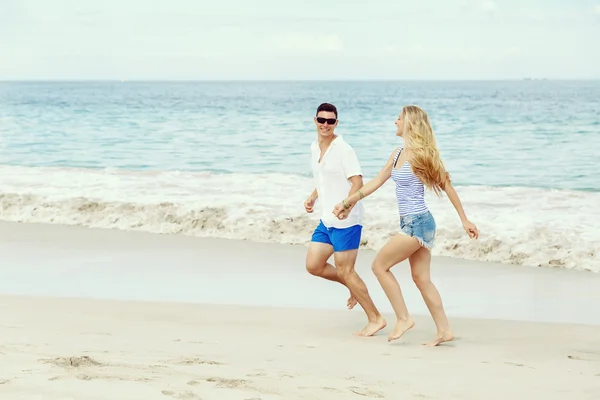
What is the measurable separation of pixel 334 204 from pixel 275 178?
12961 mm

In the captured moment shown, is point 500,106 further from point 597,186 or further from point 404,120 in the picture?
point 404,120

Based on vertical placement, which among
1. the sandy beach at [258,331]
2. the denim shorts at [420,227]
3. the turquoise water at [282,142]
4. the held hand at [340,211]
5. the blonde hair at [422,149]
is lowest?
the turquoise water at [282,142]

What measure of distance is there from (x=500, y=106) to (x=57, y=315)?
57.9m

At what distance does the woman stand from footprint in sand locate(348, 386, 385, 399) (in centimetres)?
146

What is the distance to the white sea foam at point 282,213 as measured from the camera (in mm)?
11048

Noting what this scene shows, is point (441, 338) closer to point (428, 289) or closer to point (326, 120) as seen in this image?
point (428, 289)

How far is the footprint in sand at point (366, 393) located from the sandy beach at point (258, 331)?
2cm

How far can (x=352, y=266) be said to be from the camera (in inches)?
256

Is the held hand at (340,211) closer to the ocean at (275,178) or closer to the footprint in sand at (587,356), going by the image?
the footprint in sand at (587,356)

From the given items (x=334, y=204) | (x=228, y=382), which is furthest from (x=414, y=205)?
(x=228, y=382)

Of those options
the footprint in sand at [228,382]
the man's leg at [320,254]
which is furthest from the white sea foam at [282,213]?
the footprint in sand at [228,382]

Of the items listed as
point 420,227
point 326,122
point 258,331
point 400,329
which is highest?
point 326,122

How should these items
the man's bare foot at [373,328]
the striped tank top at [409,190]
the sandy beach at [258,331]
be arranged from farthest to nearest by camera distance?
the man's bare foot at [373,328] < the striped tank top at [409,190] < the sandy beach at [258,331]

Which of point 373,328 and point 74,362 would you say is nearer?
point 74,362
